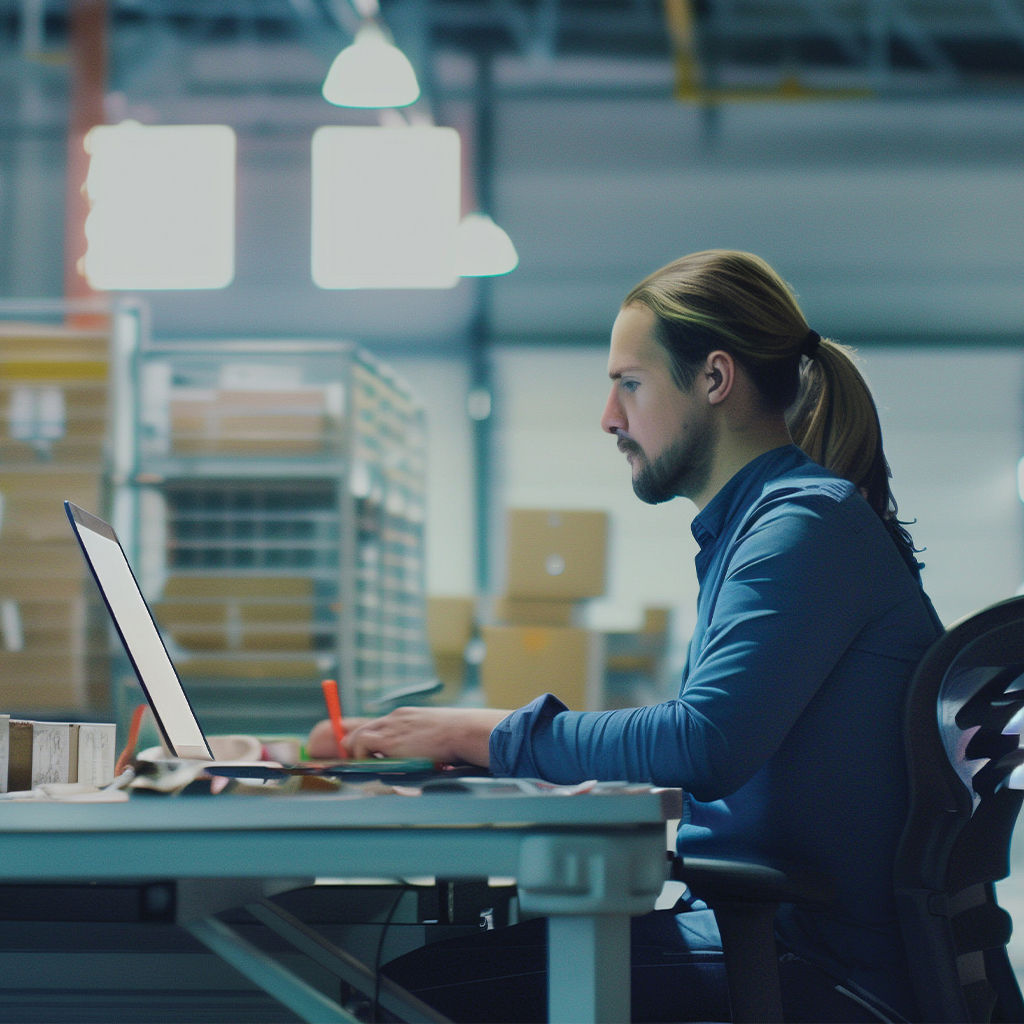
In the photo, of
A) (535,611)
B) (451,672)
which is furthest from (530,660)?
(451,672)

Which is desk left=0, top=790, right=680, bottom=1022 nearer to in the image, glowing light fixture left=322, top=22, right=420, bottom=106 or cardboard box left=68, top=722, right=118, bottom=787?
cardboard box left=68, top=722, right=118, bottom=787

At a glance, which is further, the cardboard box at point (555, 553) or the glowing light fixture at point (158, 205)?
the cardboard box at point (555, 553)

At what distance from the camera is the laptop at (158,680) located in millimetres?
926

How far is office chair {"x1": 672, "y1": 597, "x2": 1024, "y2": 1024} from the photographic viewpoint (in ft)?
2.79

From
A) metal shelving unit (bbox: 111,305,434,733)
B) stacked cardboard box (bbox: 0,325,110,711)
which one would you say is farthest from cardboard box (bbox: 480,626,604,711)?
stacked cardboard box (bbox: 0,325,110,711)

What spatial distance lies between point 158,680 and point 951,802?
0.76 meters

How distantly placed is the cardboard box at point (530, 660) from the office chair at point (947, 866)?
507 centimetres

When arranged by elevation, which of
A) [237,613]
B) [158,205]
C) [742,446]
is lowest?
[237,613]

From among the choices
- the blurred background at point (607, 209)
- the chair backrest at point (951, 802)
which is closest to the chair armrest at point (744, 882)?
the chair backrest at point (951, 802)

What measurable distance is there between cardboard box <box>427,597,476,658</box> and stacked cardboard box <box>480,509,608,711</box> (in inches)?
41.3

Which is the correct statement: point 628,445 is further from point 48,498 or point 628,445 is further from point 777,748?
point 48,498

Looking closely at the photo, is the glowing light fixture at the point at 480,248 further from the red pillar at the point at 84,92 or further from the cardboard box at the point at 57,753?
the cardboard box at the point at 57,753

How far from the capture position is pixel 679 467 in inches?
48.2

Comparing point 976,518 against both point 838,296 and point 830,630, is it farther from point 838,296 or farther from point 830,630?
point 830,630
